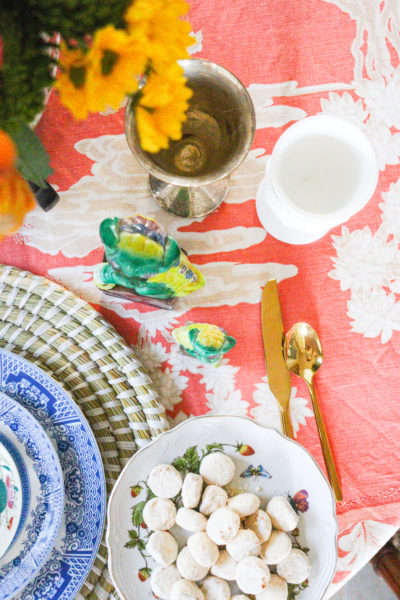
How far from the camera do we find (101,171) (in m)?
0.57

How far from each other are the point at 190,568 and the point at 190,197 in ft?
1.26

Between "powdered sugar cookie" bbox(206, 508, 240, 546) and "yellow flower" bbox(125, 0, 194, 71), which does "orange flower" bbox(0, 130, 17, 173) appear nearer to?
"yellow flower" bbox(125, 0, 194, 71)

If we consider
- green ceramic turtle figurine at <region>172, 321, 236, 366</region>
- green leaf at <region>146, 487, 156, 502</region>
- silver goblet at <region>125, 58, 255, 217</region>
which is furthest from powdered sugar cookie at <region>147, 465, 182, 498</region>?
silver goblet at <region>125, 58, 255, 217</region>

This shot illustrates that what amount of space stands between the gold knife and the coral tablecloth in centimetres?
1

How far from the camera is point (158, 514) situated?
46cm

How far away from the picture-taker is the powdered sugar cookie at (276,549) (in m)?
0.46

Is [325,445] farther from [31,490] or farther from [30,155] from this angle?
[30,155]

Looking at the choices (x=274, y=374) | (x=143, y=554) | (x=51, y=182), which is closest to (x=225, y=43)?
(x=51, y=182)

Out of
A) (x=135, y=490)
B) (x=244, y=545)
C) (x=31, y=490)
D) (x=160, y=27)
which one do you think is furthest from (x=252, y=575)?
(x=160, y=27)

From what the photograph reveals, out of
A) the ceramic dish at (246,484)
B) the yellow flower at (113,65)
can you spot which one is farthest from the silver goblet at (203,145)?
the ceramic dish at (246,484)

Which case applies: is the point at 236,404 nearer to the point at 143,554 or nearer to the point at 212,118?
the point at 143,554

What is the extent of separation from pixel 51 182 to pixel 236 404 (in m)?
0.34

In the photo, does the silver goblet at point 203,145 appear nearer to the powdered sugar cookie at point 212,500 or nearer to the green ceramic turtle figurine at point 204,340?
the green ceramic turtle figurine at point 204,340

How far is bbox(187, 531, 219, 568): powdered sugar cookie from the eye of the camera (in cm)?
45
